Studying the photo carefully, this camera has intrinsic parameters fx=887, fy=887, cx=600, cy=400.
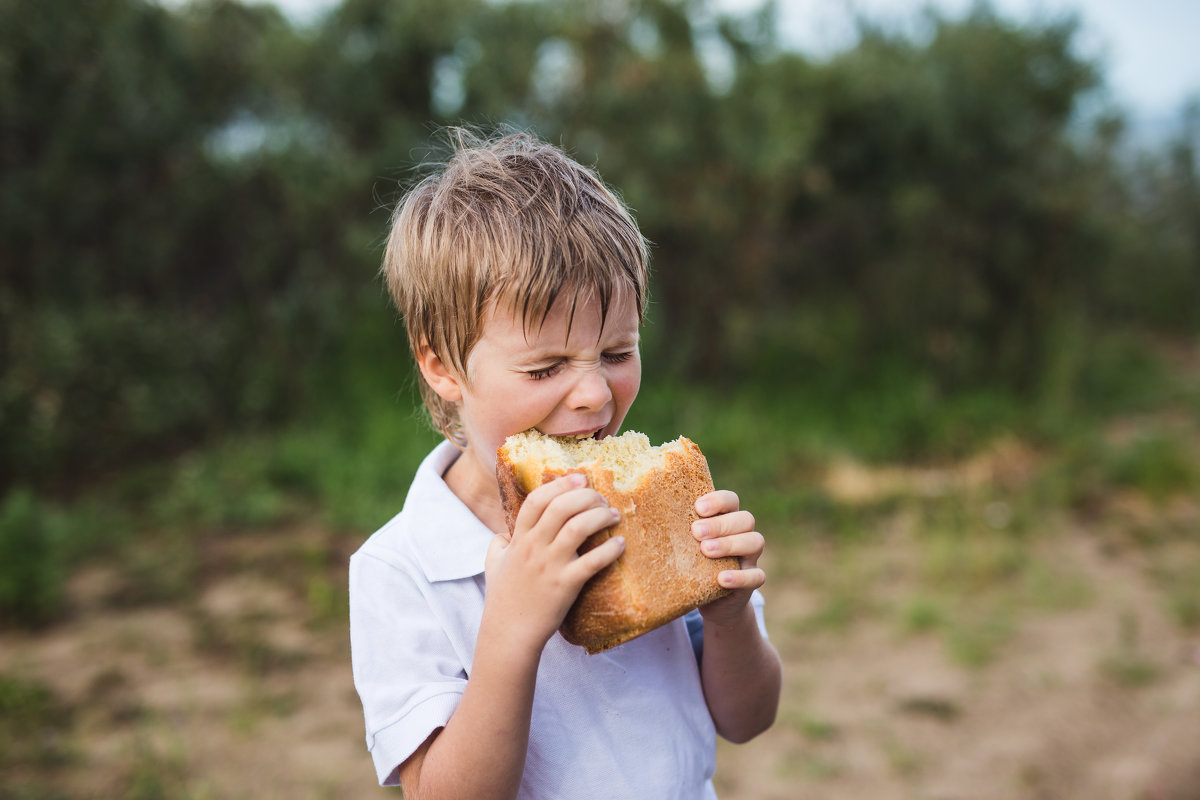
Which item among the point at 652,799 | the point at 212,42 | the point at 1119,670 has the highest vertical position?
the point at 212,42

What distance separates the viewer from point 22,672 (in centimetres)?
429

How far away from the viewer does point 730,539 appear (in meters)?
1.38

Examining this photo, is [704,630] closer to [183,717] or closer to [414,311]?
[414,311]

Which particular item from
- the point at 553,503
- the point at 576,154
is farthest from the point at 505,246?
the point at 576,154

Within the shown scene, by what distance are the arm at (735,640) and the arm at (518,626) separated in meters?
0.19

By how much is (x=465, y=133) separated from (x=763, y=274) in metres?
6.28

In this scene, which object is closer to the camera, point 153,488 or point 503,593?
point 503,593

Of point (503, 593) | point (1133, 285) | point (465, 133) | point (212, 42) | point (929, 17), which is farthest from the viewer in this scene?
point (1133, 285)

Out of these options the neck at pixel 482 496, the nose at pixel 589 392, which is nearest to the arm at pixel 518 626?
the nose at pixel 589 392

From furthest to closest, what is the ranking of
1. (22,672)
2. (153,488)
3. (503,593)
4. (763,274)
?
(763,274)
(153,488)
(22,672)
(503,593)

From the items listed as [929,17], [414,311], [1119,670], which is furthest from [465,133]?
[929,17]

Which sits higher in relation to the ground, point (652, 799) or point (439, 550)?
point (439, 550)

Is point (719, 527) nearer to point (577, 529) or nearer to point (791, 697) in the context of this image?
point (577, 529)

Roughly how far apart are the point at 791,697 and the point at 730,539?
→ 333 cm
